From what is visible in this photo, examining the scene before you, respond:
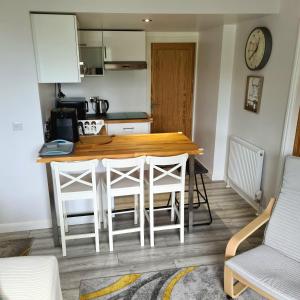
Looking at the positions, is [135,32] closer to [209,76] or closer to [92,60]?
[92,60]

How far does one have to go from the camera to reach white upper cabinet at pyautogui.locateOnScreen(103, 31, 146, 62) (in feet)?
14.3

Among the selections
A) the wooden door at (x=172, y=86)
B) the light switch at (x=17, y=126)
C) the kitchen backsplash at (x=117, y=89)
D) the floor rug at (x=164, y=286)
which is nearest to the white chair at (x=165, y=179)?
the floor rug at (x=164, y=286)

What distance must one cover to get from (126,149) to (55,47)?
120cm

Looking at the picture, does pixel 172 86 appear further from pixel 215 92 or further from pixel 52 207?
pixel 52 207

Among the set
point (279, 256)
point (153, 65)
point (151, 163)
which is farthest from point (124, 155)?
point (153, 65)

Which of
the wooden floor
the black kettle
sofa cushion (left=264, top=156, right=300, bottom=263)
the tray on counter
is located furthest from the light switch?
sofa cushion (left=264, top=156, right=300, bottom=263)

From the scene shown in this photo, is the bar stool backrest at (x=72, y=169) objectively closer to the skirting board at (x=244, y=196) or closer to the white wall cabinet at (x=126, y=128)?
the white wall cabinet at (x=126, y=128)

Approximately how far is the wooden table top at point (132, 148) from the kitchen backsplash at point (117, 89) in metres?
1.99

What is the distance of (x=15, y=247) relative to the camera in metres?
2.91

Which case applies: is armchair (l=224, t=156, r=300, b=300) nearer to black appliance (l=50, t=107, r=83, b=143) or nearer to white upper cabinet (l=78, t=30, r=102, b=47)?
black appliance (l=50, t=107, r=83, b=143)

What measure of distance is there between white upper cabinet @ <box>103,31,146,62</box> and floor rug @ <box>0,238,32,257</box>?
2.76 meters

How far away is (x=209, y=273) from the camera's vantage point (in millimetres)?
2553

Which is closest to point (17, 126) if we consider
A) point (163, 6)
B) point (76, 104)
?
point (76, 104)

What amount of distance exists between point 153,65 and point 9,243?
138 inches
